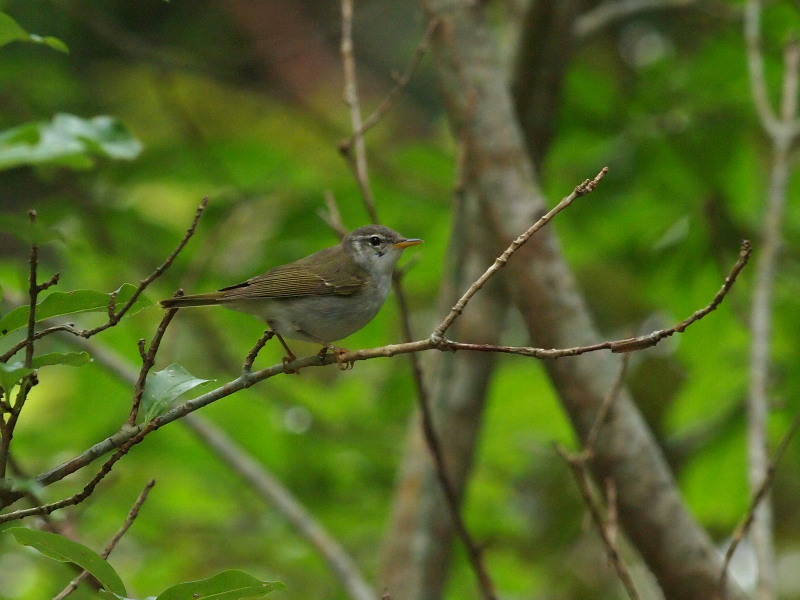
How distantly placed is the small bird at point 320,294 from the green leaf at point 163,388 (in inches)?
50.1

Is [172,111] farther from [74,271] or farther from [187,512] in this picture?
[187,512]

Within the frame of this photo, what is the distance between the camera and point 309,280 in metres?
4.04

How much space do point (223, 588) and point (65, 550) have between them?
0.34 m

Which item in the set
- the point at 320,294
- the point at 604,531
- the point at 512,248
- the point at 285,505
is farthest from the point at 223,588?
the point at 285,505

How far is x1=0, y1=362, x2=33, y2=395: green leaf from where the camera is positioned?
70.4 inches

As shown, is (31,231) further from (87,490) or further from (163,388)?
(87,490)

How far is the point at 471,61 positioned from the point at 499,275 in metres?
1.16

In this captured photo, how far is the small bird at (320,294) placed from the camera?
149 inches

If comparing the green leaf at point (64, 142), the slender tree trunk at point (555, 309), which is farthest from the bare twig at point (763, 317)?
the green leaf at point (64, 142)

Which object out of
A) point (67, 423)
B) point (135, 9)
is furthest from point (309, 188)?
point (135, 9)

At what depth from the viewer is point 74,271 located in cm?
569

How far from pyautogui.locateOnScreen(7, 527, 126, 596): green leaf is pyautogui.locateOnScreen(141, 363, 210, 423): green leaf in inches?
12.8

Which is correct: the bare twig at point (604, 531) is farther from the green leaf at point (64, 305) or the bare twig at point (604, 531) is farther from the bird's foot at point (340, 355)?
the green leaf at point (64, 305)

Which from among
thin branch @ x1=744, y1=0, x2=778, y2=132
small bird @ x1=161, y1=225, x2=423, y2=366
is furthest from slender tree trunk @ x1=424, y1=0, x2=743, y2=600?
thin branch @ x1=744, y1=0, x2=778, y2=132
